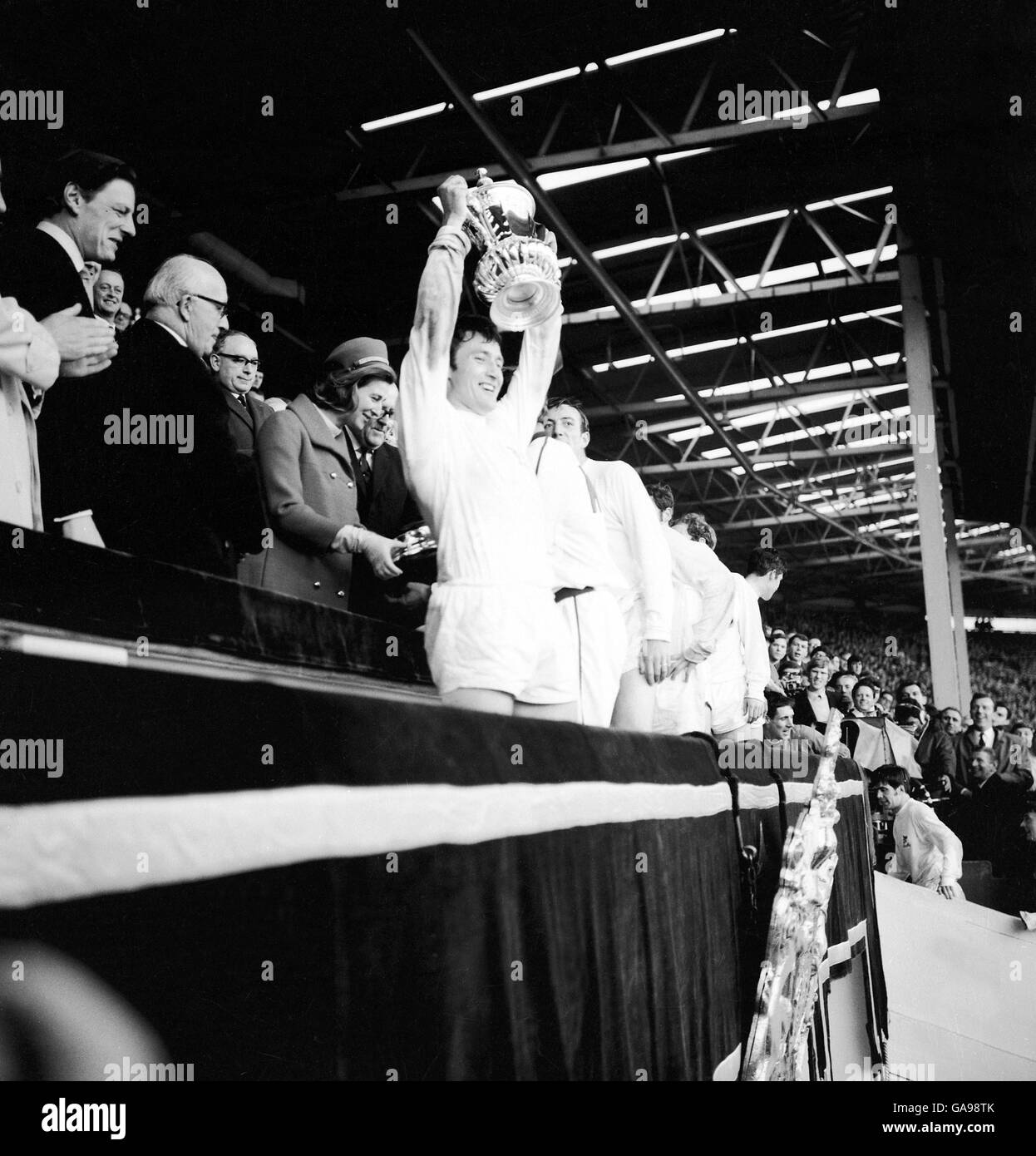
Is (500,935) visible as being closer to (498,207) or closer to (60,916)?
(60,916)

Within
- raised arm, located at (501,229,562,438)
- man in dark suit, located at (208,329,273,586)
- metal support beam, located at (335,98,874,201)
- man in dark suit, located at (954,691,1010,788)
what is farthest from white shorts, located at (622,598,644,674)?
→ metal support beam, located at (335,98,874,201)

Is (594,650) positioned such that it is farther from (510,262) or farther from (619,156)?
(619,156)

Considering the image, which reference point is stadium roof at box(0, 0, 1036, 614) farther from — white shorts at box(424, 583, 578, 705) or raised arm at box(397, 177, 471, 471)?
white shorts at box(424, 583, 578, 705)

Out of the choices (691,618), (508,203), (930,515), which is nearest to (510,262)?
(508,203)

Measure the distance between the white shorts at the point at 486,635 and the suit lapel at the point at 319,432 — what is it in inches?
23.0

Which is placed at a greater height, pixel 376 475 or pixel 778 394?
pixel 778 394

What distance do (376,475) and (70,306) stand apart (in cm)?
76

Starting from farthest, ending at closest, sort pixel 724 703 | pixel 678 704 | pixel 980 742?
1. pixel 980 742
2. pixel 724 703
3. pixel 678 704

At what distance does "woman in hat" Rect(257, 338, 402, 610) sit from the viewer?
1751 mm

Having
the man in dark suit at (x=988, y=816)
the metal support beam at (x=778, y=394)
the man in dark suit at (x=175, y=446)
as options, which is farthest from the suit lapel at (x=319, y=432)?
the metal support beam at (x=778, y=394)

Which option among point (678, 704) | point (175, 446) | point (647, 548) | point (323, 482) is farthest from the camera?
point (678, 704)

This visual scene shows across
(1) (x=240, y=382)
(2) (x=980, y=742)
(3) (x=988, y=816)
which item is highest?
(1) (x=240, y=382)

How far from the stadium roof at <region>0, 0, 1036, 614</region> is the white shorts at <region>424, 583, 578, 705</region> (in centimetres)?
77

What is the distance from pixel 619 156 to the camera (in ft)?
18.0
